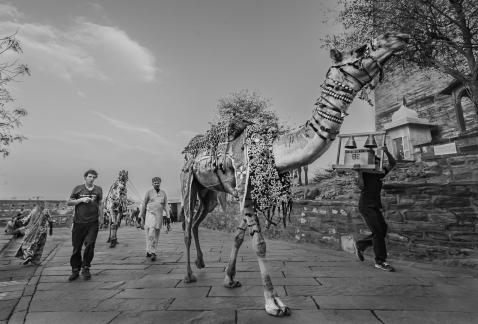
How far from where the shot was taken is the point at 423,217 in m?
5.47

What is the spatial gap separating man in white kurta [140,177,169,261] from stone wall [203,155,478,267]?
12.7 ft

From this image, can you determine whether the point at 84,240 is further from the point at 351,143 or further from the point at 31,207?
the point at 31,207

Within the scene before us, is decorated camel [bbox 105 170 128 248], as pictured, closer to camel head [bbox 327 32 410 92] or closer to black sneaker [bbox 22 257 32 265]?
black sneaker [bbox 22 257 32 265]

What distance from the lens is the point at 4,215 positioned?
2214 cm

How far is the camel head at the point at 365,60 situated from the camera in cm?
304

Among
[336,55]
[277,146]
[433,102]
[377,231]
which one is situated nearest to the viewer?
[336,55]

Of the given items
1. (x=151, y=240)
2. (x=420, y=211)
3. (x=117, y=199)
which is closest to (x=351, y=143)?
(x=420, y=211)

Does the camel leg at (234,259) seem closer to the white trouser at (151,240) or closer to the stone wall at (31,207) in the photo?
the white trouser at (151,240)

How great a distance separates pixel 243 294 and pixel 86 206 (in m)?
3.44

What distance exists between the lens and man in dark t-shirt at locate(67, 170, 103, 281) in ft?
16.9

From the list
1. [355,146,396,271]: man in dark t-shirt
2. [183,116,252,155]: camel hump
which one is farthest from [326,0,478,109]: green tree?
[183,116,252,155]: camel hump

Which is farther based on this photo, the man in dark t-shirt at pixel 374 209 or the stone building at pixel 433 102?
the stone building at pixel 433 102

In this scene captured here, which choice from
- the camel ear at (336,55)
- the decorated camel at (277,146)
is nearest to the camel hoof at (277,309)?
the decorated camel at (277,146)

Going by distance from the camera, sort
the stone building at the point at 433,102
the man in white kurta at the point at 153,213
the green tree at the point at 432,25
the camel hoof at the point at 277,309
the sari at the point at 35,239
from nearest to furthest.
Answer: the camel hoof at the point at 277,309
the sari at the point at 35,239
the man in white kurta at the point at 153,213
the green tree at the point at 432,25
the stone building at the point at 433,102
